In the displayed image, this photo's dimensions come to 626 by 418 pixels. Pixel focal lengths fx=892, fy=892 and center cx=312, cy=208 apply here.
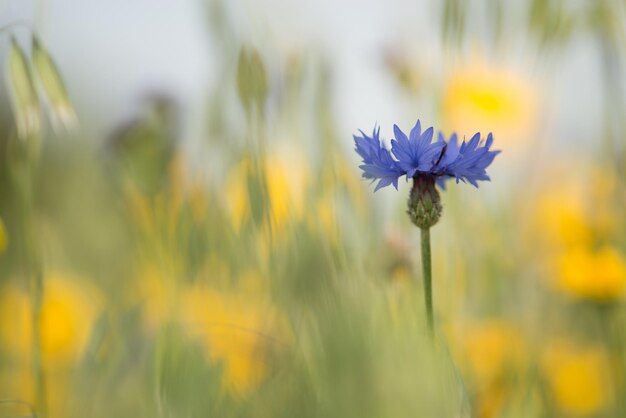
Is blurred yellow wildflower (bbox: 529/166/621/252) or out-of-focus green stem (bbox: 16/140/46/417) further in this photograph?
blurred yellow wildflower (bbox: 529/166/621/252)

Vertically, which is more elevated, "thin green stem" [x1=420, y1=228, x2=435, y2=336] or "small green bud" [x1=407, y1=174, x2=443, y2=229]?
"small green bud" [x1=407, y1=174, x2=443, y2=229]

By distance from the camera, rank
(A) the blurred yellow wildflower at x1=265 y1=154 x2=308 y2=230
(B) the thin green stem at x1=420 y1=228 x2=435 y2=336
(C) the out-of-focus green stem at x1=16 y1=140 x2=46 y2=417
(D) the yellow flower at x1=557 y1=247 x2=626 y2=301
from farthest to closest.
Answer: (D) the yellow flower at x1=557 y1=247 x2=626 y2=301 → (A) the blurred yellow wildflower at x1=265 y1=154 x2=308 y2=230 → (C) the out-of-focus green stem at x1=16 y1=140 x2=46 y2=417 → (B) the thin green stem at x1=420 y1=228 x2=435 y2=336

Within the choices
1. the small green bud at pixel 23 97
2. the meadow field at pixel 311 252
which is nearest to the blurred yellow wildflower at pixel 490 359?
the meadow field at pixel 311 252

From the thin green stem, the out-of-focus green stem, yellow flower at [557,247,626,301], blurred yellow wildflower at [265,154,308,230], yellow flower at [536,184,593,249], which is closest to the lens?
the thin green stem

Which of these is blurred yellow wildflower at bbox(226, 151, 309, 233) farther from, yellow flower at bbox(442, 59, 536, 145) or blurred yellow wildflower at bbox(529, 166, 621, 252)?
blurred yellow wildflower at bbox(529, 166, 621, 252)

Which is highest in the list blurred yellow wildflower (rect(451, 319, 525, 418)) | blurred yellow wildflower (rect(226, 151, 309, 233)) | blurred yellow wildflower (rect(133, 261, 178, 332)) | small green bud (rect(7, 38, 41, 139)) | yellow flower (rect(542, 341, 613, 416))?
small green bud (rect(7, 38, 41, 139))

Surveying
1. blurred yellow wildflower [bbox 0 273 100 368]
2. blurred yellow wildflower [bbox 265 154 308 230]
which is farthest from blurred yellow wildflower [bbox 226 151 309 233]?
blurred yellow wildflower [bbox 0 273 100 368]

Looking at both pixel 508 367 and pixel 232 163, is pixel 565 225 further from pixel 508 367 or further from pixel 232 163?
pixel 232 163
